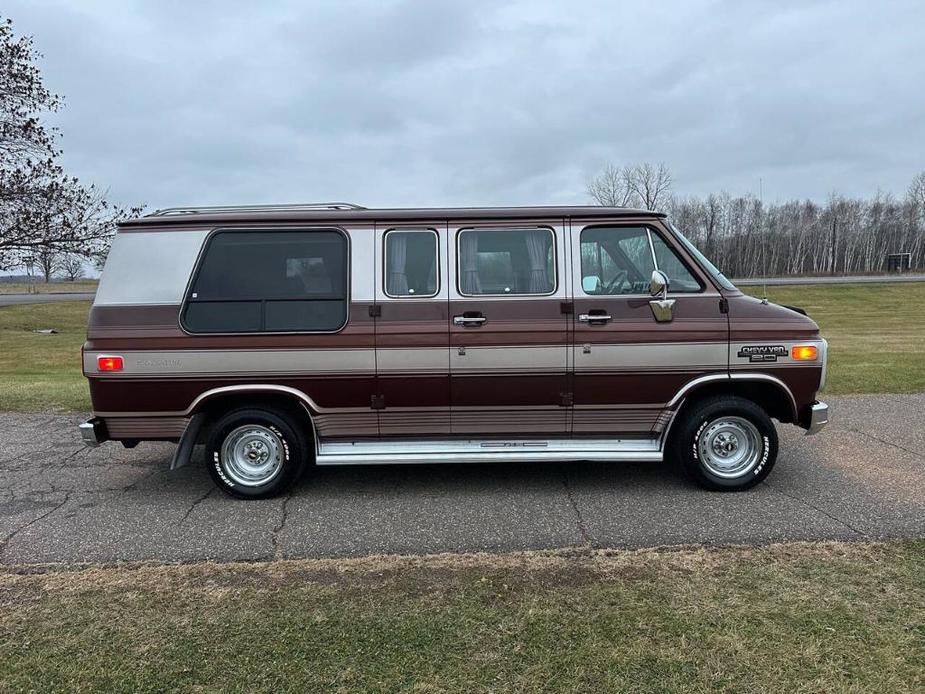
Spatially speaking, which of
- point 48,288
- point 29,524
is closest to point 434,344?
point 29,524

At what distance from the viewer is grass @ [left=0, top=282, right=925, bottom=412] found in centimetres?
923

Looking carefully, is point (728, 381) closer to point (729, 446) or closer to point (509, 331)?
point (729, 446)

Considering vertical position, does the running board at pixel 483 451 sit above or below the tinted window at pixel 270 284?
below

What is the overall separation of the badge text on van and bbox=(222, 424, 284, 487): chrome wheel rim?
12.4ft

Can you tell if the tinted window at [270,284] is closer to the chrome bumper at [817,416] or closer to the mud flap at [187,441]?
the mud flap at [187,441]

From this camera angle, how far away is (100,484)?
5.50 m

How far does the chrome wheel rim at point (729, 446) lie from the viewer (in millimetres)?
5023

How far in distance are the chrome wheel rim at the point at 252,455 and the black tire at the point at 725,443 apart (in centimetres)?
327

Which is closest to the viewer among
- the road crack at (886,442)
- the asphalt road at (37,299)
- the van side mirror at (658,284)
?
the van side mirror at (658,284)

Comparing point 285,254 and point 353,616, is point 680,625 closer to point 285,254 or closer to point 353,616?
point 353,616

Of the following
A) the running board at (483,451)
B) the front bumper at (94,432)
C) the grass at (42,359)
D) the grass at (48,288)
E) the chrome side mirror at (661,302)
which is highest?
the chrome side mirror at (661,302)

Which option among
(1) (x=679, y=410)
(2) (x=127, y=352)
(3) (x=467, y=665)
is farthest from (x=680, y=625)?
(2) (x=127, y=352)

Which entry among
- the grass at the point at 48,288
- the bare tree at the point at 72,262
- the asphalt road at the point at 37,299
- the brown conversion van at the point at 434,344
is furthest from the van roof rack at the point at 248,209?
the grass at the point at 48,288

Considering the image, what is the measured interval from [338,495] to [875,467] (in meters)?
4.75
